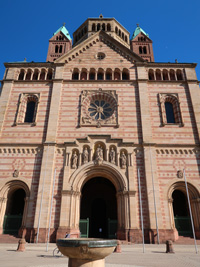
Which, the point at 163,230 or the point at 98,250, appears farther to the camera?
the point at 163,230

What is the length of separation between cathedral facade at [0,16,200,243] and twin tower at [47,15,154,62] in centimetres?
1055

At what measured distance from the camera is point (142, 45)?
39281mm

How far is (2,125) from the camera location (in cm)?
2075

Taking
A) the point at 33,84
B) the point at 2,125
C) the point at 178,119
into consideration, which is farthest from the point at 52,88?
the point at 178,119

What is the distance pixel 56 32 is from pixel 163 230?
42197 mm

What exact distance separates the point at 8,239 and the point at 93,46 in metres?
22.9

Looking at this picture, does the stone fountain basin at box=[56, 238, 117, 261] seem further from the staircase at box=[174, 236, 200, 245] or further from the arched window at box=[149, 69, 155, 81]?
the arched window at box=[149, 69, 155, 81]

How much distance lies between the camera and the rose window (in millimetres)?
22000

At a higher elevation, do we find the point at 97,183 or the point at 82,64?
the point at 82,64

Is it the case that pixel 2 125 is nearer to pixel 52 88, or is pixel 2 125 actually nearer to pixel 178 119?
pixel 52 88

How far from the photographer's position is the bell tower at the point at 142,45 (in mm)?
38231

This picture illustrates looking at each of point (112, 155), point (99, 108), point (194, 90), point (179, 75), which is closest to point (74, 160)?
point (112, 155)

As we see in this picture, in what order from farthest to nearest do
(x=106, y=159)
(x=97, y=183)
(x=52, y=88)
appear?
(x=97, y=183)
(x=52, y=88)
(x=106, y=159)

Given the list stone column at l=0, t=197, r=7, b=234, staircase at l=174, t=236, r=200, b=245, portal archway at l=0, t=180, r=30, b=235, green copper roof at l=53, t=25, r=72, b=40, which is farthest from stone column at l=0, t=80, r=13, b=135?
green copper roof at l=53, t=25, r=72, b=40
